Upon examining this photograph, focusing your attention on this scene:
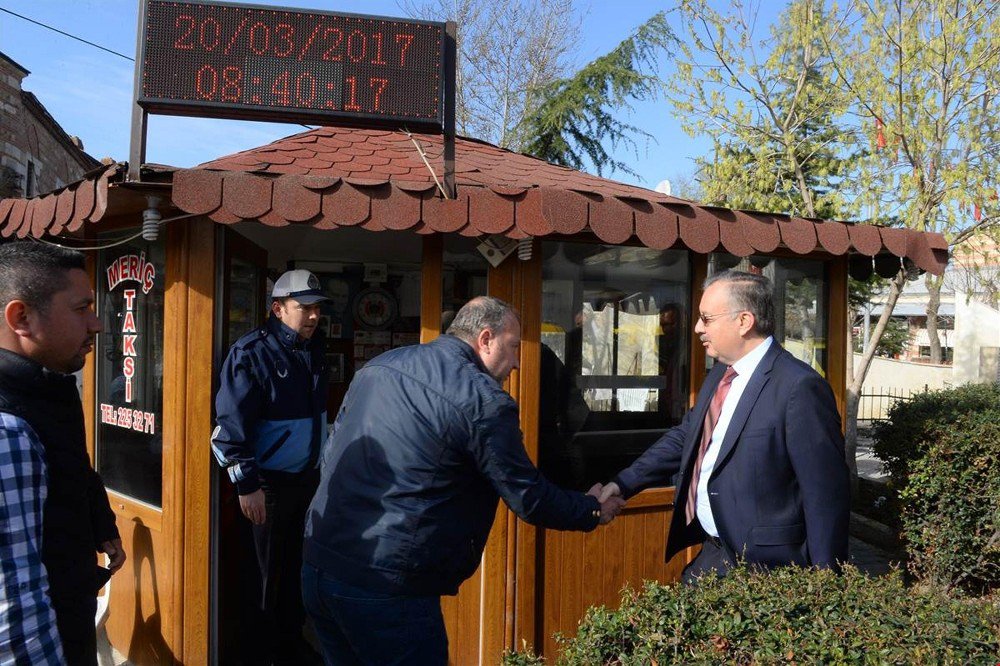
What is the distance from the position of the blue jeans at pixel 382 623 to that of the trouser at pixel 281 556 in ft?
4.99

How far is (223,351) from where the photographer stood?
411cm

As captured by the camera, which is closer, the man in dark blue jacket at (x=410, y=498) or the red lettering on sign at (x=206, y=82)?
the man in dark blue jacket at (x=410, y=498)

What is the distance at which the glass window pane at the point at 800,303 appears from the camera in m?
4.82

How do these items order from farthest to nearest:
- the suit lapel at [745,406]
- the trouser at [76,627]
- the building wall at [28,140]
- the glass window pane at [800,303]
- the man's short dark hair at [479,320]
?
the building wall at [28,140]
the glass window pane at [800,303]
the suit lapel at [745,406]
the man's short dark hair at [479,320]
the trouser at [76,627]

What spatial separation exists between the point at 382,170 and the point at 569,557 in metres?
2.35

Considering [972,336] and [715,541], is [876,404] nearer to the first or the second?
[972,336]

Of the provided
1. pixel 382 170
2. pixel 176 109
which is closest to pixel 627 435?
pixel 382 170

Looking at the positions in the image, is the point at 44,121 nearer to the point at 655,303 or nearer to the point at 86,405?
the point at 86,405

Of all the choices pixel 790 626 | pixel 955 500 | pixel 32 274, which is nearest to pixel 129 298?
pixel 32 274

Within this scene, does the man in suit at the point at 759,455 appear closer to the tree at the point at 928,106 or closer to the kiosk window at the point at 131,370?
the kiosk window at the point at 131,370

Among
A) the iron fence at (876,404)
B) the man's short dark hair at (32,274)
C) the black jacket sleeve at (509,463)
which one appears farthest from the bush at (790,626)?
the iron fence at (876,404)

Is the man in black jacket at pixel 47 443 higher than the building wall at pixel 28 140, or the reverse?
the building wall at pixel 28 140

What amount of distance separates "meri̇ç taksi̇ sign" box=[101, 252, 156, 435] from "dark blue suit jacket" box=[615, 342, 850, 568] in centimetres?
297

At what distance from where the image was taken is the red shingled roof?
138 inches
